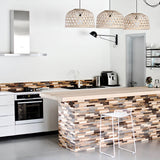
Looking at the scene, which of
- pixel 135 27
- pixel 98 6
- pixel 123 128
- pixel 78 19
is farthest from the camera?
pixel 98 6

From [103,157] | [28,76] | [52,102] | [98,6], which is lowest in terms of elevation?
[103,157]

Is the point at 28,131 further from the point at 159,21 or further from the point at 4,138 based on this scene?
the point at 159,21

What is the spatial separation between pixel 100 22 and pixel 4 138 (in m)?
2.96

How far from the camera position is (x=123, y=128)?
6.16m

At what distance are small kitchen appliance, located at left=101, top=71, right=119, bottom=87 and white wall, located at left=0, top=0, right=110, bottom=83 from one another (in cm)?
20

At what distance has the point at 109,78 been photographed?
26.1 ft

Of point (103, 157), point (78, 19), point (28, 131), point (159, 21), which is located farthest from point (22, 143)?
point (159, 21)

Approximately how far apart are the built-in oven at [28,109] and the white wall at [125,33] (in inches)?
82.9

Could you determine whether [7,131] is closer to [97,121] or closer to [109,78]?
[97,121]

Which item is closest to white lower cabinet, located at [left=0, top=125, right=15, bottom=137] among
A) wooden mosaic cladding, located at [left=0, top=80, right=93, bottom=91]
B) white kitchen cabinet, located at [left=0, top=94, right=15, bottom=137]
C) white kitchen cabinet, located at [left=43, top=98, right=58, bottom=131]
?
white kitchen cabinet, located at [left=0, top=94, right=15, bottom=137]

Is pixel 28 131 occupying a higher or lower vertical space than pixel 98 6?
lower

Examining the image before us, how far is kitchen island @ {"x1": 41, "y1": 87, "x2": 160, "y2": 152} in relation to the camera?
5.63 meters

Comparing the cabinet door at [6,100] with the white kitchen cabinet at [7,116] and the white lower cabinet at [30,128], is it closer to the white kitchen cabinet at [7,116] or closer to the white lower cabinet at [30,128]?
the white kitchen cabinet at [7,116]

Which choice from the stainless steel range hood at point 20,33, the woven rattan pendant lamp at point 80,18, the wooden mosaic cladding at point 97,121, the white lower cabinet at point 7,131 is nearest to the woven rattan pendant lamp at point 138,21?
the woven rattan pendant lamp at point 80,18
